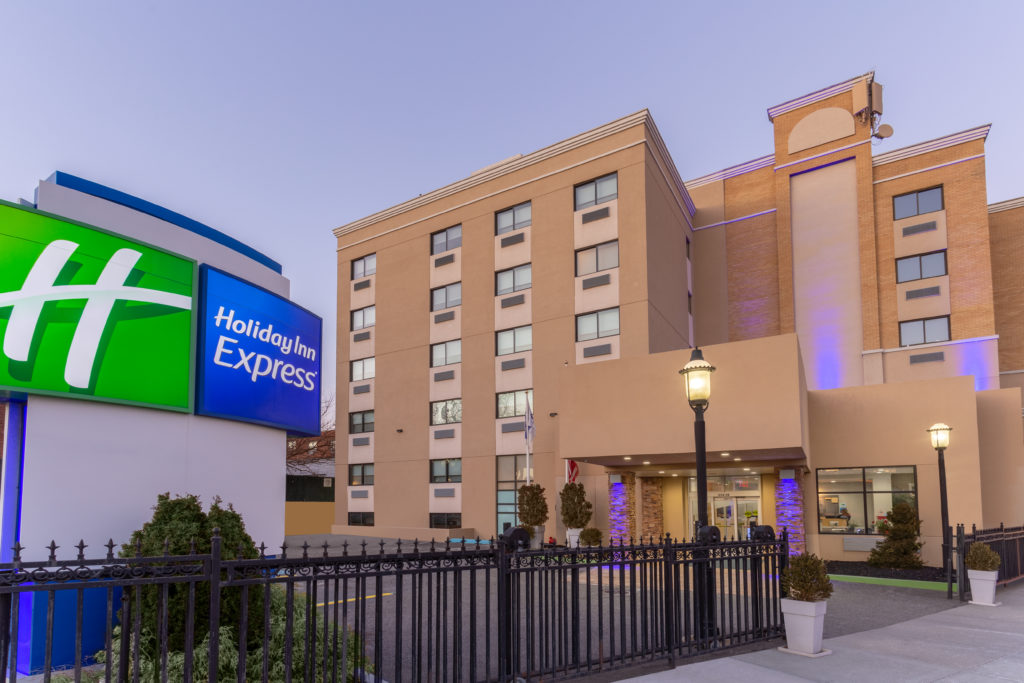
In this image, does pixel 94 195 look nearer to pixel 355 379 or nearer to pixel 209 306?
pixel 209 306

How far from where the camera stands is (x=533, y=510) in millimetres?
28719

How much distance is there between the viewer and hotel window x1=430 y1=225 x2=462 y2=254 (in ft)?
121

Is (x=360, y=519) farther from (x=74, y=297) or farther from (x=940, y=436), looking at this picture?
(x=74, y=297)

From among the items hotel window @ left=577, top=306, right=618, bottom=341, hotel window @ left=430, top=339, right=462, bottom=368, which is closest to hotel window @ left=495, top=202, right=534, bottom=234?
hotel window @ left=577, top=306, right=618, bottom=341

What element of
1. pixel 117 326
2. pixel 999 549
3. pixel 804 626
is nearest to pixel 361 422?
pixel 999 549

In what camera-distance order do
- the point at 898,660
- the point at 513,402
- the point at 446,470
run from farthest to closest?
the point at 446,470 → the point at 513,402 → the point at 898,660

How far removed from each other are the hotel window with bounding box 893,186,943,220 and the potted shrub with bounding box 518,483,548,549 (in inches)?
835

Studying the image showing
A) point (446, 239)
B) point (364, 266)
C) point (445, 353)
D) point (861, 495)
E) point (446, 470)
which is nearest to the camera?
point (861, 495)

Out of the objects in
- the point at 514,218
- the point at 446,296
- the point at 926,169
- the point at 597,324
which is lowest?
the point at 597,324

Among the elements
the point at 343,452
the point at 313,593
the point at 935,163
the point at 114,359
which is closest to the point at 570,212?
the point at 935,163

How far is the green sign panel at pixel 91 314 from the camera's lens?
313 inches

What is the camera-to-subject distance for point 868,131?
1331 inches

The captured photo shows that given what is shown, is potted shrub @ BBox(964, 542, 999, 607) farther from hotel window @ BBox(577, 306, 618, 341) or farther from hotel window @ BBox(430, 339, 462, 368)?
hotel window @ BBox(430, 339, 462, 368)

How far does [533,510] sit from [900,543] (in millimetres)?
13110
